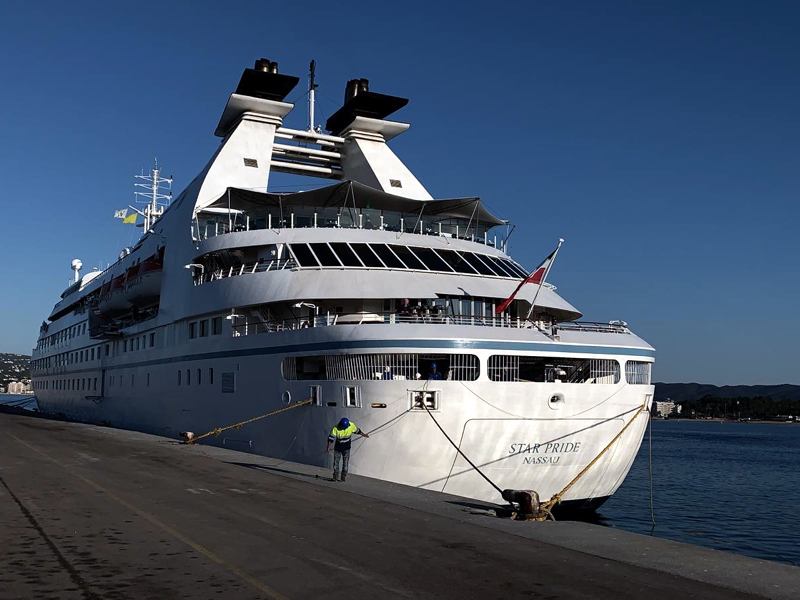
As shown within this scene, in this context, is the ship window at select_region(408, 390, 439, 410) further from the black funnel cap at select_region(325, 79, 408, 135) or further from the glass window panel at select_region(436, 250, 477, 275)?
the black funnel cap at select_region(325, 79, 408, 135)

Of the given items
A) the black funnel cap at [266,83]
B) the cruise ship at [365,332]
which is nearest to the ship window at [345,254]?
the cruise ship at [365,332]

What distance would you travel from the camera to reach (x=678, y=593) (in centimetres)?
871

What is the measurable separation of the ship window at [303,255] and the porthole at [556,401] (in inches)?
359

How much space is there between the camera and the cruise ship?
20.0m

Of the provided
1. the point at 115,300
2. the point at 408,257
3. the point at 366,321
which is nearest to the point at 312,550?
the point at 366,321

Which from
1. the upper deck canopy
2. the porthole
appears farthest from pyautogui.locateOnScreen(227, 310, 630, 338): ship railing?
the upper deck canopy

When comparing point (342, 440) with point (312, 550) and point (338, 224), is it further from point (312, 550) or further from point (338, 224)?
point (338, 224)

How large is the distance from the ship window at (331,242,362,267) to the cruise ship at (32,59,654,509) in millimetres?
70

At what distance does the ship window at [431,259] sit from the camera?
2630cm

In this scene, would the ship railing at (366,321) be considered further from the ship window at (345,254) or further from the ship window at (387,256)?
the ship window at (387,256)

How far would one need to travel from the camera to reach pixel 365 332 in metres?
20.8

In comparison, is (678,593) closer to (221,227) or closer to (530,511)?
(530,511)

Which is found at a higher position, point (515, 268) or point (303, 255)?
point (515, 268)

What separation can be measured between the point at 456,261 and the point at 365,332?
7.44 m
